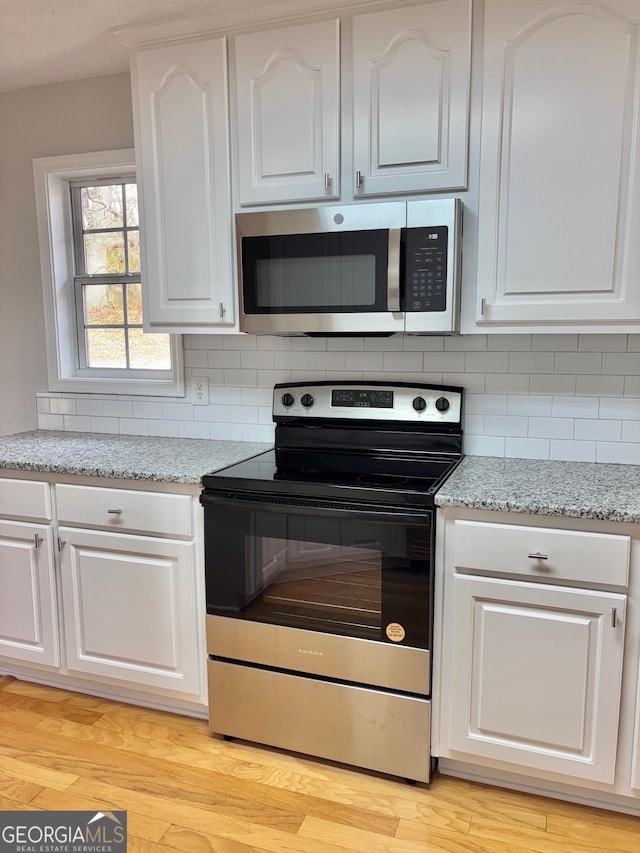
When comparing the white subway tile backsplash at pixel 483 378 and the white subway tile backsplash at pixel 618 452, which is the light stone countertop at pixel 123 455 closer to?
the white subway tile backsplash at pixel 483 378

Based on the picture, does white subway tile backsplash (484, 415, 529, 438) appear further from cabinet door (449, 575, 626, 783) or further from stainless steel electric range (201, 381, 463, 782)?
cabinet door (449, 575, 626, 783)

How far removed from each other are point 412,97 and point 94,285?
164cm

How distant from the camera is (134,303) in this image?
9.06ft

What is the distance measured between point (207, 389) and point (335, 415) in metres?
0.59

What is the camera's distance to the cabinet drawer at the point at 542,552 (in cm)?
161

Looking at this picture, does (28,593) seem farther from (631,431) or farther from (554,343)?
(631,431)

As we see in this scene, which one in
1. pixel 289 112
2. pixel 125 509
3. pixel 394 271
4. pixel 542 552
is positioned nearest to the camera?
pixel 542 552

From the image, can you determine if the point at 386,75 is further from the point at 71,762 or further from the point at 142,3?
the point at 71,762

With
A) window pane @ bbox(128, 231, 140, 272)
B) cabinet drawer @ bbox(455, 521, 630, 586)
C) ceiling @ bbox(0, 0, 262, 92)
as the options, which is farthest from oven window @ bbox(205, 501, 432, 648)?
ceiling @ bbox(0, 0, 262, 92)

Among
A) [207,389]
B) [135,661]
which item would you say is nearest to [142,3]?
[207,389]

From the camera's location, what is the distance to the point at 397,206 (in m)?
1.88

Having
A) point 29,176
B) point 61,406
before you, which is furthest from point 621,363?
point 29,176

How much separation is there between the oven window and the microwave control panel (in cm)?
66

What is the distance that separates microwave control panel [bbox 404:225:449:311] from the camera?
6.06ft
